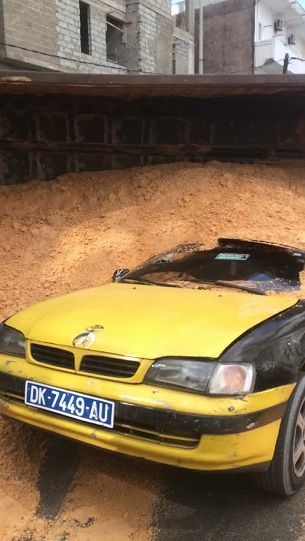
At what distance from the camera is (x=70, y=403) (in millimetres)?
2393

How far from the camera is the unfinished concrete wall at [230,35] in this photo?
29.1 meters

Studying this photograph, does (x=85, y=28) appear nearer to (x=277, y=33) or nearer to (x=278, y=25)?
(x=277, y=33)

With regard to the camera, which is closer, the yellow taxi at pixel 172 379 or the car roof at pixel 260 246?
the yellow taxi at pixel 172 379

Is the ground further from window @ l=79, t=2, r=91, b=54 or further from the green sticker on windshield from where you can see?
window @ l=79, t=2, r=91, b=54

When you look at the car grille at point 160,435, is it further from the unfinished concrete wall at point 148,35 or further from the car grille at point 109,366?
the unfinished concrete wall at point 148,35

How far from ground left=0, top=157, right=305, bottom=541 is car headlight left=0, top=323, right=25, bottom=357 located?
26.2 inches

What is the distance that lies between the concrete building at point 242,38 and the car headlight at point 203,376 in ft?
94.0

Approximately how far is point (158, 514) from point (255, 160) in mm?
6030

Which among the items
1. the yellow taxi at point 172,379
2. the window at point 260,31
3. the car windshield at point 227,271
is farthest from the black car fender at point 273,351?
the window at point 260,31

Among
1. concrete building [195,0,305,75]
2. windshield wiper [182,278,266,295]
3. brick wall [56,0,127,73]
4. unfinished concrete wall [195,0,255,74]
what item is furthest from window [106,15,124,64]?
windshield wiper [182,278,266,295]

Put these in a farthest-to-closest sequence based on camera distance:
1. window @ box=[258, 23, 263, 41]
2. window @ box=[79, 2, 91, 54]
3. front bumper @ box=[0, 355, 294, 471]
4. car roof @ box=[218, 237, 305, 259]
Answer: window @ box=[258, 23, 263, 41] < window @ box=[79, 2, 91, 54] < car roof @ box=[218, 237, 305, 259] < front bumper @ box=[0, 355, 294, 471]

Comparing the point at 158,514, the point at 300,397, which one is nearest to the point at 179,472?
the point at 158,514

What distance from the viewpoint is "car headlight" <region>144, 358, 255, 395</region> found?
2.23 m

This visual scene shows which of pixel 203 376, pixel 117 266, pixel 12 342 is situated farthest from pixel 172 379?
pixel 117 266
